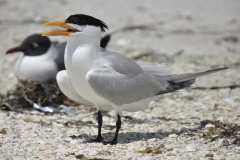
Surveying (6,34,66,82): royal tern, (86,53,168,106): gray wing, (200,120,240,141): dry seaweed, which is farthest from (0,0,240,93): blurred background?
(86,53,168,106): gray wing

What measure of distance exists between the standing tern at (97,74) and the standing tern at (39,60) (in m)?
2.19

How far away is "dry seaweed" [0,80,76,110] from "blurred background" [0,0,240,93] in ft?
2.17

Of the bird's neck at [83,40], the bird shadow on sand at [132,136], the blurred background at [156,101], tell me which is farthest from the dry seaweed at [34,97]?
the bird's neck at [83,40]

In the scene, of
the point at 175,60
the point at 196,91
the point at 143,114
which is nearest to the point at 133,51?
the point at 175,60

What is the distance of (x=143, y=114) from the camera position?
566 centimetres

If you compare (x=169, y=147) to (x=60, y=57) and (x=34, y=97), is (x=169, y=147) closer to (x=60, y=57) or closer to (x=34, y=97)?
(x=34, y=97)

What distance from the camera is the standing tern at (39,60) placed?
6.74 meters

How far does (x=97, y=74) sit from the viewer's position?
419cm

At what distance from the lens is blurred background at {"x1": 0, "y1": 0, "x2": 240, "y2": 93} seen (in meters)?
7.76

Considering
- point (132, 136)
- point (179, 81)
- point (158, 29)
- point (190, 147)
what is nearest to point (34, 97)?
point (132, 136)

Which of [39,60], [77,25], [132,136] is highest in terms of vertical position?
[77,25]

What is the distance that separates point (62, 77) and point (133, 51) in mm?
3728

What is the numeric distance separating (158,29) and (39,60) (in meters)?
3.63

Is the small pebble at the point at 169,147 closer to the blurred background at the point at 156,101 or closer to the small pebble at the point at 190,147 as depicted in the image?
the blurred background at the point at 156,101
